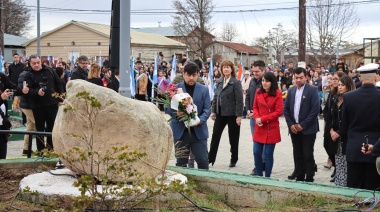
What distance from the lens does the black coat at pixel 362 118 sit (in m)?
7.25

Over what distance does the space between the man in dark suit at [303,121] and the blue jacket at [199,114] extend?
65.5 inches

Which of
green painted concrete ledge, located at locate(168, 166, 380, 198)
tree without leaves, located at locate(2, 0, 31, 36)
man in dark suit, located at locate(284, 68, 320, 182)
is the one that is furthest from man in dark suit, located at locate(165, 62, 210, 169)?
tree without leaves, located at locate(2, 0, 31, 36)

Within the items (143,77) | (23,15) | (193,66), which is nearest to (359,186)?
(193,66)

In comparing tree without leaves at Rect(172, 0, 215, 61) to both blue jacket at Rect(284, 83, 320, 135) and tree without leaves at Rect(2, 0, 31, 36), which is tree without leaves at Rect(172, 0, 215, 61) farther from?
blue jacket at Rect(284, 83, 320, 135)

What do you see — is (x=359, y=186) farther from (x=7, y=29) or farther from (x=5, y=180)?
(x=7, y=29)

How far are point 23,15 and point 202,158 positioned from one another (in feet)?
229

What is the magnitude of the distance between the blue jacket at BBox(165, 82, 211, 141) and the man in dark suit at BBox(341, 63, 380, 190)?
212 centimetres

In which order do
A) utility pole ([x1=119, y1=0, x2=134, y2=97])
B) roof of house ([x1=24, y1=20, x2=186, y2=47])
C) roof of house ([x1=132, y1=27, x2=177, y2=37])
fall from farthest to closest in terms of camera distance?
roof of house ([x1=132, y1=27, x2=177, y2=37]) < roof of house ([x1=24, y1=20, x2=186, y2=47]) < utility pole ([x1=119, y1=0, x2=134, y2=97])

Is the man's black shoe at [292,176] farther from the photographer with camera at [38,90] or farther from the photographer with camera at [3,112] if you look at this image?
the photographer with camera at [3,112]

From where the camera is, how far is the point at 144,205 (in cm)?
639

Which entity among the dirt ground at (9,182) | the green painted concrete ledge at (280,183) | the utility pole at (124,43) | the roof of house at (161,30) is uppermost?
the roof of house at (161,30)

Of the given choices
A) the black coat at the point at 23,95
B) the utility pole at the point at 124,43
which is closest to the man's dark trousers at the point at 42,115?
the black coat at the point at 23,95

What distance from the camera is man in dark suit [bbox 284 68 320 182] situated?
948cm

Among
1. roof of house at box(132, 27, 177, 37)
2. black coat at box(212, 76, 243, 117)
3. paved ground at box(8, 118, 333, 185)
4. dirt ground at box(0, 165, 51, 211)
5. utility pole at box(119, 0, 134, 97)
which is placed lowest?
paved ground at box(8, 118, 333, 185)
